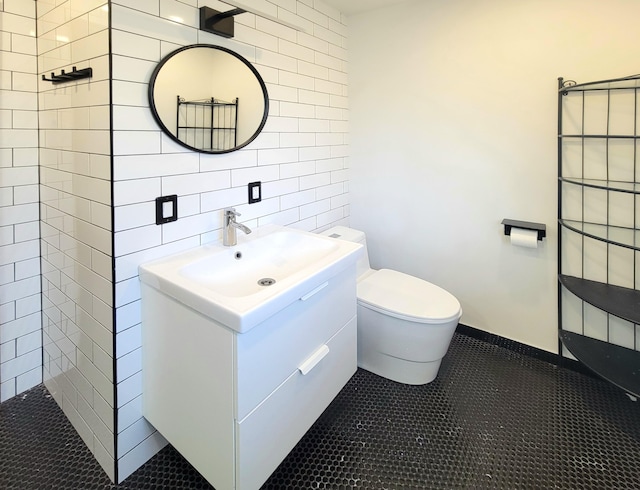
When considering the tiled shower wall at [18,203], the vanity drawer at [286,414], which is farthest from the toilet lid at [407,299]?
the tiled shower wall at [18,203]

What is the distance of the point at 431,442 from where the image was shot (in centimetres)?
163

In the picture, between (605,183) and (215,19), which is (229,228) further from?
(605,183)

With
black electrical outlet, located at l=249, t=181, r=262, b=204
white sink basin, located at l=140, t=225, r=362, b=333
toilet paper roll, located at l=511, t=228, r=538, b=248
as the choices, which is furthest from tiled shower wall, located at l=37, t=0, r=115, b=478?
toilet paper roll, located at l=511, t=228, r=538, b=248

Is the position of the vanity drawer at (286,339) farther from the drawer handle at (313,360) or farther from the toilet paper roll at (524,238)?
the toilet paper roll at (524,238)

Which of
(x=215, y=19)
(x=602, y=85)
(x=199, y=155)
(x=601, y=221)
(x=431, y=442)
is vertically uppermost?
(x=215, y=19)

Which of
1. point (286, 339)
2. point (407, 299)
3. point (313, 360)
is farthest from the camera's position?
point (407, 299)

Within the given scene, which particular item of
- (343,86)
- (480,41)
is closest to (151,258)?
(343,86)

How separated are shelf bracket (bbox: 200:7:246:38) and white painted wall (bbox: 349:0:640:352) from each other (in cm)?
122

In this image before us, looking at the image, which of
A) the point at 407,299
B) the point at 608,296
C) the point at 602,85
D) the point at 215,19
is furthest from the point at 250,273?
the point at 602,85

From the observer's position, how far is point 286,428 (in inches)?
52.6

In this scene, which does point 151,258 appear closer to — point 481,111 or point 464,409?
point 464,409

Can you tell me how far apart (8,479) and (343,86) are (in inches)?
105

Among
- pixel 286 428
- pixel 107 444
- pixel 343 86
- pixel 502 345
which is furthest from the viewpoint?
pixel 343 86

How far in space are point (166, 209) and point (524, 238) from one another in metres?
1.80
